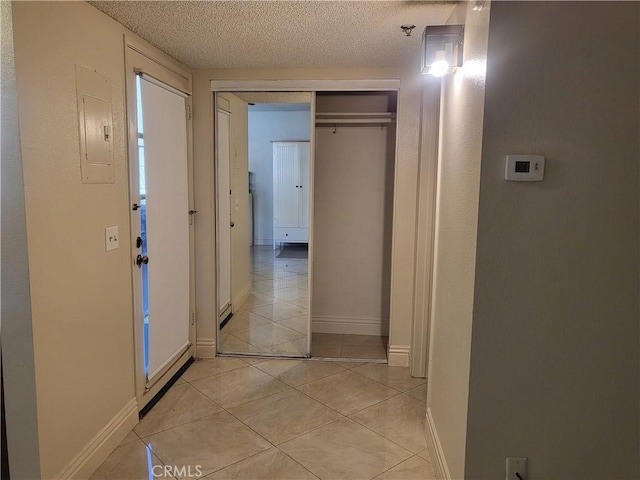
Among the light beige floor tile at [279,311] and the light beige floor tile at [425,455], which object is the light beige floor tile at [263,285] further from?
the light beige floor tile at [425,455]

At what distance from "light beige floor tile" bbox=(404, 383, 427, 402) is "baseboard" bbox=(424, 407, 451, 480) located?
0.41 meters

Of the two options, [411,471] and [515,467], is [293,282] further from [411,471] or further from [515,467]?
[515,467]

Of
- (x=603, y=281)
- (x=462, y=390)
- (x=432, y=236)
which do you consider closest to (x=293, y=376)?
(x=432, y=236)

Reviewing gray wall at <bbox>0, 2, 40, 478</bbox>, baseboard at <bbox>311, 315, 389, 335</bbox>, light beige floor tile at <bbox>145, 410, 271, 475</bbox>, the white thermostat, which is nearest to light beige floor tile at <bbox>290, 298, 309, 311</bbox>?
baseboard at <bbox>311, 315, 389, 335</bbox>

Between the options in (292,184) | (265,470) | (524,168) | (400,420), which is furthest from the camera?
(292,184)

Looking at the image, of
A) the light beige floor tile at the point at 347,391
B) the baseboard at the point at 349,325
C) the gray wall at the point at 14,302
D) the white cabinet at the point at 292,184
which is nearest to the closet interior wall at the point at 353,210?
the baseboard at the point at 349,325

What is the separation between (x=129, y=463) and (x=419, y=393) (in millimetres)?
1793

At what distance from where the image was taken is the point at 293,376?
322cm

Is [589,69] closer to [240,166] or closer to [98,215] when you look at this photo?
[98,215]

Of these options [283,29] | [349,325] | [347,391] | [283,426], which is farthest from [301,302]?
[283,29]

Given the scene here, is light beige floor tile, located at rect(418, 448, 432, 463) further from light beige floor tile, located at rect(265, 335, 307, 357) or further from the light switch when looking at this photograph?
the light switch

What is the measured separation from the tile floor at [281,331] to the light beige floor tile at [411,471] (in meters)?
1.35

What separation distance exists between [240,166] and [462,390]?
3462 mm

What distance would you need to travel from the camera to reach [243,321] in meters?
4.34
